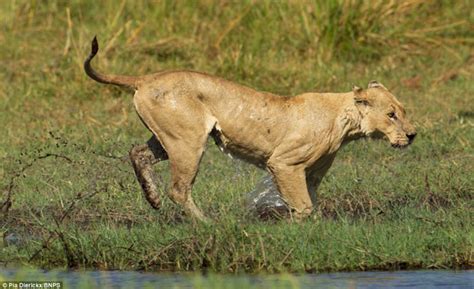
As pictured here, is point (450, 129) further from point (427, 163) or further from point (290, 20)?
point (290, 20)

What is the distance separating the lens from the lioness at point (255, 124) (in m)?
8.30

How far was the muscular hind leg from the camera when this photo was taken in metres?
8.52

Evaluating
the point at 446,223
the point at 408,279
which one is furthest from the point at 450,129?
→ the point at 408,279

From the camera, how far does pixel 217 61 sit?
531 inches

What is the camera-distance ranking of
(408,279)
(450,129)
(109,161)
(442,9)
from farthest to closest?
(442,9) < (450,129) < (109,161) < (408,279)

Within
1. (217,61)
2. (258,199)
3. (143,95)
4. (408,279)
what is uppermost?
(217,61)

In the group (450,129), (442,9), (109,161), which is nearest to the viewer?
(109,161)

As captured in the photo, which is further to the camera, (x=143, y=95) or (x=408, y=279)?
(x=143, y=95)

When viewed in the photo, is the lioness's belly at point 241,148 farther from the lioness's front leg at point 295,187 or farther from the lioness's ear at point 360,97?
the lioness's ear at point 360,97

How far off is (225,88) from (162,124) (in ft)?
1.67

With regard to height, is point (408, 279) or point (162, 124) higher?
point (162, 124)

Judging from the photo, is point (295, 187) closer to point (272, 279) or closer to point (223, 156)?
point (272, 279)

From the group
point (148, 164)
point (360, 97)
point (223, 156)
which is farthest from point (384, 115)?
point (223, 156)

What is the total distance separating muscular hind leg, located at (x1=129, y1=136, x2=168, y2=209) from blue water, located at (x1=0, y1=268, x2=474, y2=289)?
1201mm
